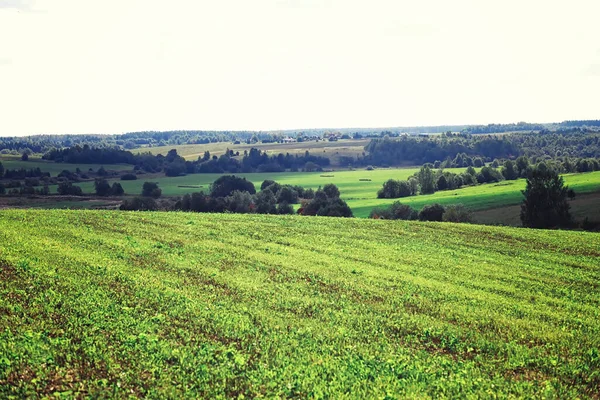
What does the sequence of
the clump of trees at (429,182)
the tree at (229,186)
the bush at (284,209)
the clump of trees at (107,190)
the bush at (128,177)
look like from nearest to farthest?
the bush at (284,209), the clump of trees at (107,190), the clump of trees at (429,182), the tree at (229,186), the bush at (128,177)

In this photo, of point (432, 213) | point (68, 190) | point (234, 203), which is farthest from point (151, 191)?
point (432, 213)

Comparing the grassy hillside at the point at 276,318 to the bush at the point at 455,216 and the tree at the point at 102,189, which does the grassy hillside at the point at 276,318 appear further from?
the tree at the point at 102,189

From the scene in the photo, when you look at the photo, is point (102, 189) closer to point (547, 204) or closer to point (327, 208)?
point (327, 208)

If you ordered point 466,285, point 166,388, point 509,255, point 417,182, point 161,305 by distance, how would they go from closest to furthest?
point 166,388, point 161,305, point 466,285, point 509,255, point 417,182

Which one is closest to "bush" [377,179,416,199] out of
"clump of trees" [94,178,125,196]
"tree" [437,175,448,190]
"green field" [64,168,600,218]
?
"green field" [64,168,600,218]

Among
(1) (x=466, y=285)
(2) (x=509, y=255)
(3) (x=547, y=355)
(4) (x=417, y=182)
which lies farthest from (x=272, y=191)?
(3) (x=547, y=355)

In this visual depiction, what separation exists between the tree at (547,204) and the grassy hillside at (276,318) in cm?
4996

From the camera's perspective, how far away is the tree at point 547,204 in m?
82.6

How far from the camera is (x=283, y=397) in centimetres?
1464

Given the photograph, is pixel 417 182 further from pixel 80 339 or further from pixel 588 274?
pixel 80 339

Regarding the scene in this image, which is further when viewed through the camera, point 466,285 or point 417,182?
point 417,182

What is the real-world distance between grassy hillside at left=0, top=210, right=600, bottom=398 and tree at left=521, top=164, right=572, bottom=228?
1967 inches

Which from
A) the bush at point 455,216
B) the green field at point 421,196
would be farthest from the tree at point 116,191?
the bush at point 455,216

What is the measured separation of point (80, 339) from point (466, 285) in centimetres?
1946
